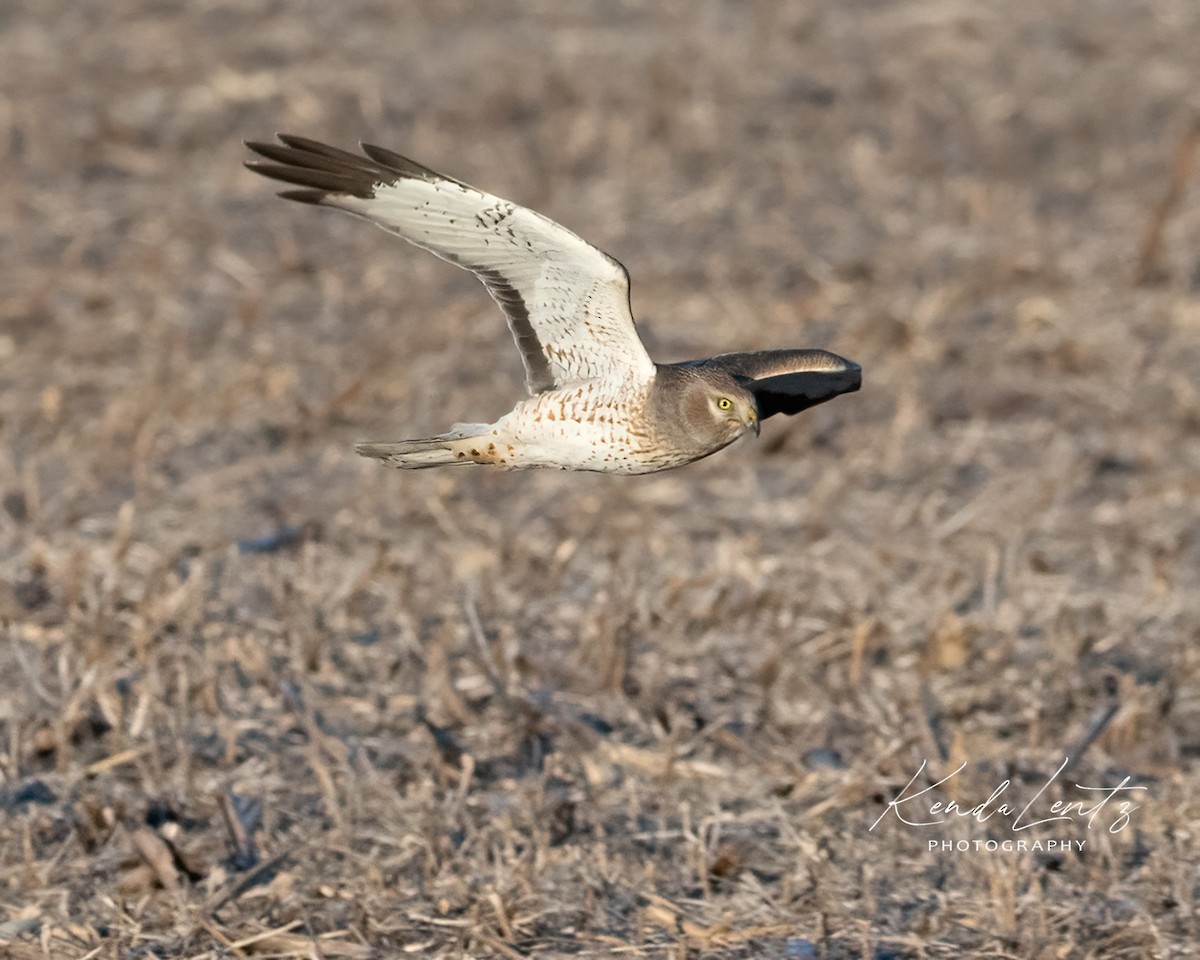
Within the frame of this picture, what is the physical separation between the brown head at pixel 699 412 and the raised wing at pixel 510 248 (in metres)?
0.11

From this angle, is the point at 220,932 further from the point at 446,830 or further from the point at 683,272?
the point at 683,272

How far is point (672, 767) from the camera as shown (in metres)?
6.12

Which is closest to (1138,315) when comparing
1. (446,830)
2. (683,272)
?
(683,272)

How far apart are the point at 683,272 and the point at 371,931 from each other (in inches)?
242

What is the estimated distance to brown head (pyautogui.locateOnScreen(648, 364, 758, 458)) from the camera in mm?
5117

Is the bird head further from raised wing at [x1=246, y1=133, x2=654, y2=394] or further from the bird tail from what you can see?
the bird tail

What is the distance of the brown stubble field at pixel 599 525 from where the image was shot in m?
5.63
